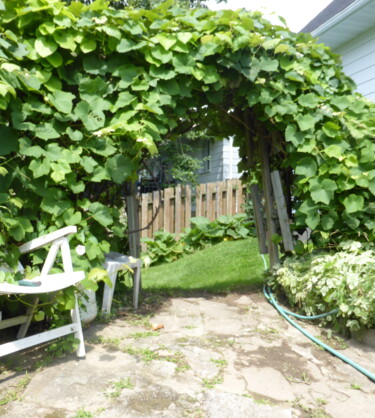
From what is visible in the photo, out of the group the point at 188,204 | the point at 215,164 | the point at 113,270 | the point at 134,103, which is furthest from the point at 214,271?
the point at 215,164

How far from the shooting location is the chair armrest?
2.50 m

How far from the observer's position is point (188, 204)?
28.3ft

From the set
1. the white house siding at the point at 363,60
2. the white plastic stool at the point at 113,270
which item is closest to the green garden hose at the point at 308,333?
the white plastic stool at the point at 113,270

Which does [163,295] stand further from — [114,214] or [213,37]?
[213,37]

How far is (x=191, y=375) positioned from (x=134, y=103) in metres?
1.82

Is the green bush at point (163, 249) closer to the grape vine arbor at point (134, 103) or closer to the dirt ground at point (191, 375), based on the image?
the grape vine arbor at point (134, 103)

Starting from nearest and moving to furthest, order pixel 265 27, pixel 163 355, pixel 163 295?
pixel 163 355
pixel 265 27
pixel 163 295

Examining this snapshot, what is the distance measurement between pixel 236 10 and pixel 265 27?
32cm

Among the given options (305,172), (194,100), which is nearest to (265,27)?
(194,100)

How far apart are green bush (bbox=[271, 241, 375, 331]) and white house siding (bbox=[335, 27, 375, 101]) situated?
4.08 m

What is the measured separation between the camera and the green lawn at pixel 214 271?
16.4 feet

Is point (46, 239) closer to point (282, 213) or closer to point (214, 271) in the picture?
point (282, 213)

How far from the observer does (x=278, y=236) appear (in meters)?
4.02

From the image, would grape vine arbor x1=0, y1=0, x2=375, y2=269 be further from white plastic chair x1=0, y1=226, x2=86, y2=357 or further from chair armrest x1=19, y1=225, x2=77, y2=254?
white plastic chair x1=0, y1=226, x2=86, y2=357
